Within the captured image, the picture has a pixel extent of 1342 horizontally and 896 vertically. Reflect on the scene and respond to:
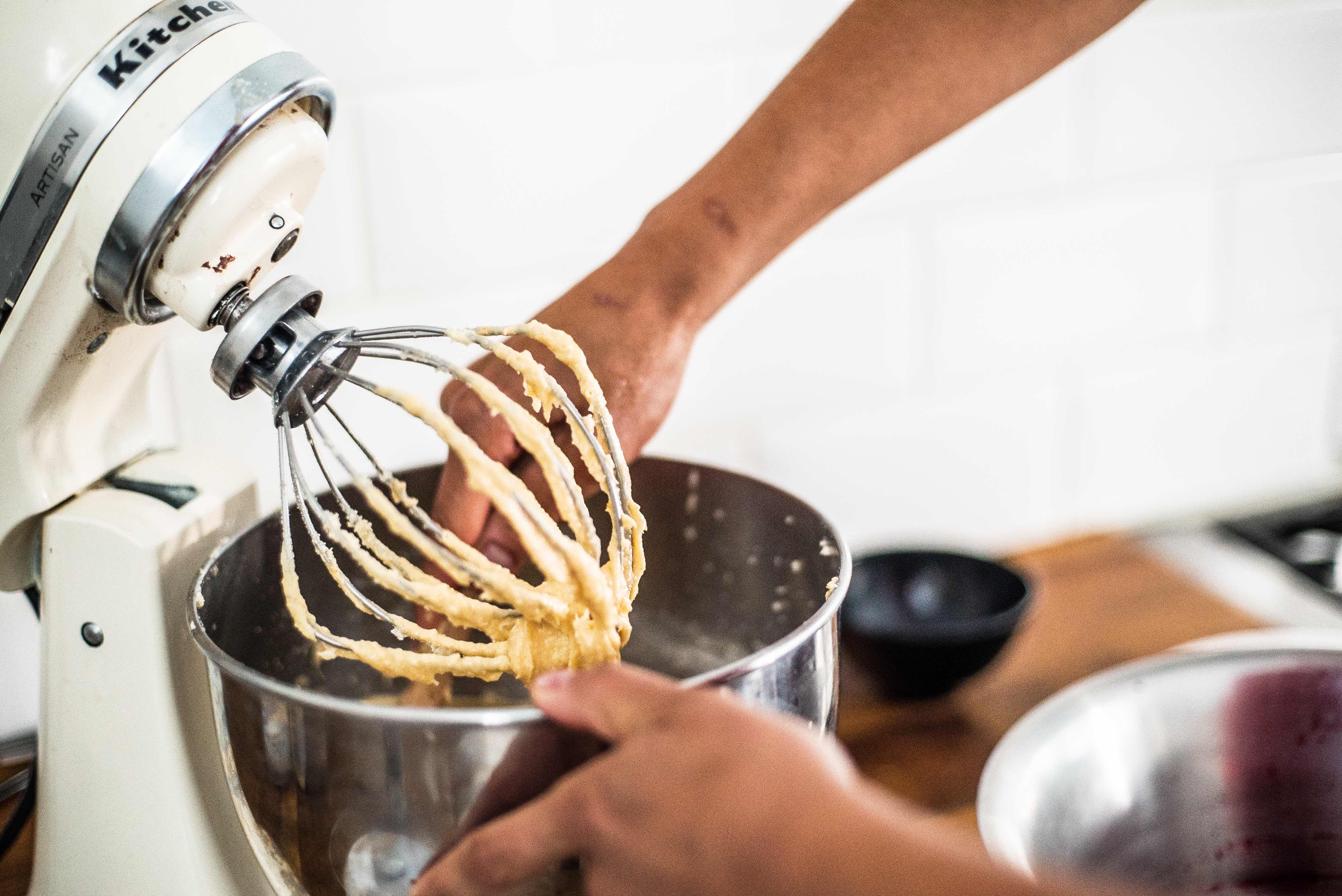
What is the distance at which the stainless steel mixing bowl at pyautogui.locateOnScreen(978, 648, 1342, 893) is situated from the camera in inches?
19.3

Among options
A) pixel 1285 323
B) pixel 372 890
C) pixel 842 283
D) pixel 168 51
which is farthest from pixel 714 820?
pixel 1285 323

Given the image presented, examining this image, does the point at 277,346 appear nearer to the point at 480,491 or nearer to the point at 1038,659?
the point at 480,491

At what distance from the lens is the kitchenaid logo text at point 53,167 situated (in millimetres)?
327

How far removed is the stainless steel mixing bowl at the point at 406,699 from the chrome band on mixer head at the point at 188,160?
108mm

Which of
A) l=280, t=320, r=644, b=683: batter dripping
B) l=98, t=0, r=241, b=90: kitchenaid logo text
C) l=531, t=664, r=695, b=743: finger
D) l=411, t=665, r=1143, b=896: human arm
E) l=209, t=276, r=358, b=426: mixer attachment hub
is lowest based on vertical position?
l=411, t=665, r=1143, b=896: human arm

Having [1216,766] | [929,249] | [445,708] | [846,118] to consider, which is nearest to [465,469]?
[445,708]

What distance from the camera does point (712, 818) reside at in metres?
0.27

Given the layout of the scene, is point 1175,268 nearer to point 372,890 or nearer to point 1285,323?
point 1285,323

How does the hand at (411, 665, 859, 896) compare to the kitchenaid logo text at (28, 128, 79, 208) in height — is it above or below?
below

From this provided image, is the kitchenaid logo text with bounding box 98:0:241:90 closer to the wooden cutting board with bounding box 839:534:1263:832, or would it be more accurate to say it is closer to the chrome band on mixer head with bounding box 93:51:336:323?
the chrome band on mixer head with bounding box 93:51:336:323

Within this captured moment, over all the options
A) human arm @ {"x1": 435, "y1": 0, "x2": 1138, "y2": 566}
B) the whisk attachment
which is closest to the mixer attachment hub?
the whisk attachment

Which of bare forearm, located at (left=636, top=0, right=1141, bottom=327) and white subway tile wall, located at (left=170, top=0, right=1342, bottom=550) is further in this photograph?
→ white subway tile wall, located at (left=170, top=0, right=1342, bottom=550)

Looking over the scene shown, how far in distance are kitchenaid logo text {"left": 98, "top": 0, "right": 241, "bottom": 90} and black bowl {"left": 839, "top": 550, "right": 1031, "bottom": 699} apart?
0.44m

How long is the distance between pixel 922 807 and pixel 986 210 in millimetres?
424
